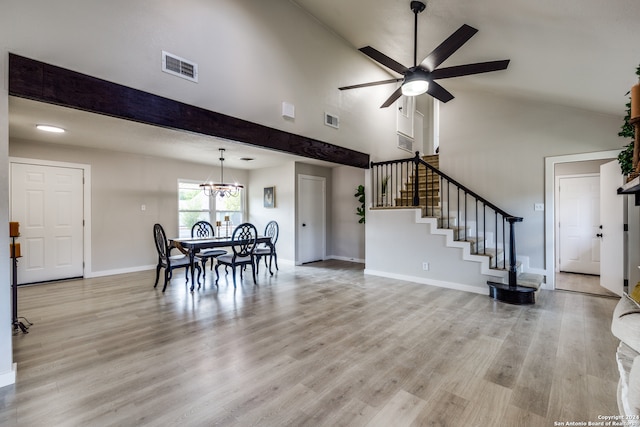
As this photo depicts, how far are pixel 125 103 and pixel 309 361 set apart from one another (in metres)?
3.01

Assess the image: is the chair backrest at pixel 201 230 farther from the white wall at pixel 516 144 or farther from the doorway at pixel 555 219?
the doorway at pixel 555 219

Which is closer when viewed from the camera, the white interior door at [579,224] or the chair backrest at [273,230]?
the white interior door at [579,224]

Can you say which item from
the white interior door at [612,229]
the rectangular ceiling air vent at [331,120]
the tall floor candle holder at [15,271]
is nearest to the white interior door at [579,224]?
the white interior door at [612,229]

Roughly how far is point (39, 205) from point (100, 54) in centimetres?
387

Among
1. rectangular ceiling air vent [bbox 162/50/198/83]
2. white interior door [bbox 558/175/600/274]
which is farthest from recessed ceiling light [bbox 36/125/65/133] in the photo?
white interior door [bbox 558/175/600/274]

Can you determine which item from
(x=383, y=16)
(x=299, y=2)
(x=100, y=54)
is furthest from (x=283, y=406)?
(x=299, y=2)

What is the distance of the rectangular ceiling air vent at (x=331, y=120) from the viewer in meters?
5.08

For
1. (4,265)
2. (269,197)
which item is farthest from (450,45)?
(269,197)

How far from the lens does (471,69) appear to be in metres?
2.97

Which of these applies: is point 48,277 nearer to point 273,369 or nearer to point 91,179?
point 91,179

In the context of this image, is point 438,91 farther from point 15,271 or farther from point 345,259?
point 345,259

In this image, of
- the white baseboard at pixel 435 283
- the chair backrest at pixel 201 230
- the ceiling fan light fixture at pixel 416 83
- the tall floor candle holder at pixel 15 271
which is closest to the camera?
the tall floor candle holder at pixel 15 271

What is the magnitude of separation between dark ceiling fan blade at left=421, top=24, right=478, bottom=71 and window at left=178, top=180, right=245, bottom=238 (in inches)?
198

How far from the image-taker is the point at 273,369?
7.64 ft
